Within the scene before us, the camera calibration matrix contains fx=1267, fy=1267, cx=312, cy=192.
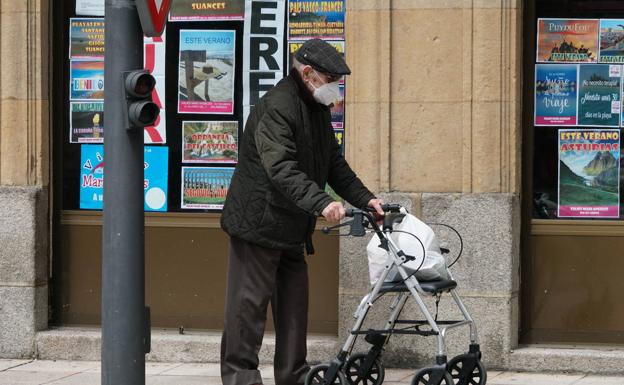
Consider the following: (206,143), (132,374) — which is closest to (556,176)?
(206,143)

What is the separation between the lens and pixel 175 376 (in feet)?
27.0

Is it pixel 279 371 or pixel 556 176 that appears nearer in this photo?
pixel 279 371

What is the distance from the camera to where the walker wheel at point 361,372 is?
7082mm

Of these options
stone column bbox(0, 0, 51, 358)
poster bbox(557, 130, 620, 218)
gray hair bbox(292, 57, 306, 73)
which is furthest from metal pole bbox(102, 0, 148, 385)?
poster bbox(557, 130, 620, 218)

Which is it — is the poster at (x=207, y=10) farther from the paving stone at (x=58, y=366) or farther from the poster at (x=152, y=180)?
the paving stone at (x=58, y=366)

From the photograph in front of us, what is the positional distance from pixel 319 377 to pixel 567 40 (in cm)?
306

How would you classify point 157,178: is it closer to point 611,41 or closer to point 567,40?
point 567,40

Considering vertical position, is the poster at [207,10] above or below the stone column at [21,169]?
above

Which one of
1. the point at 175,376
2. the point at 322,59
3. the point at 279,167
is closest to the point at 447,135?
the point at 322,59

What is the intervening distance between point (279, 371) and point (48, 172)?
2.79 metres

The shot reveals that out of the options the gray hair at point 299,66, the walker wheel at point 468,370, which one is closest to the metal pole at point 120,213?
the gray hair at point 299,66

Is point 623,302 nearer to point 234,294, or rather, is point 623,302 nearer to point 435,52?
point 435,52

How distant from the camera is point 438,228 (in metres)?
8.33

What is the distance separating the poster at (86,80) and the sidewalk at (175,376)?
1934 millimetres
